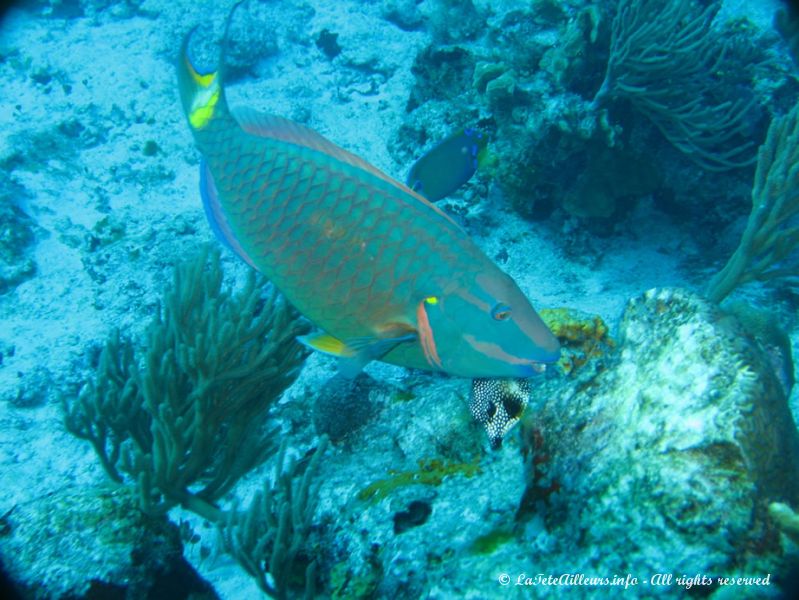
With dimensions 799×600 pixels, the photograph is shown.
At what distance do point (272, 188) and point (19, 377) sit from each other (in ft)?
14.2

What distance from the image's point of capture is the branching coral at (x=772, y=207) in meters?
3.63

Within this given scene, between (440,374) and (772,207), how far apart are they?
3.12 m

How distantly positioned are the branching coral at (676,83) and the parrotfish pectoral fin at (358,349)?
4.07 m

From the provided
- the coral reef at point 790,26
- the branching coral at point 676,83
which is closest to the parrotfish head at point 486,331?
the branching coral at point 676,83

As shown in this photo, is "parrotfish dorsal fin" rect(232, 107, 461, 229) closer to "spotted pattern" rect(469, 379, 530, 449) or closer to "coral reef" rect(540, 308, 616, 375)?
"spotted pattern" rect(469, 379, 530, 449)

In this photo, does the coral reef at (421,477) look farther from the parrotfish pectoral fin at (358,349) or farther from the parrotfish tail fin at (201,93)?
the parrotfish tail fin at (201,93)

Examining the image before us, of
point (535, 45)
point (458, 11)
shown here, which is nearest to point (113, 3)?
point (458, 11)

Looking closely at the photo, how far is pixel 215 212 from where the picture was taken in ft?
8.37

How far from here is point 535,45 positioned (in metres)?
5.16

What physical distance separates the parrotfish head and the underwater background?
0.49 metres

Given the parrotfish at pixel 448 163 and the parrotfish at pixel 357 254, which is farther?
the parrotfish at pixel 448 163

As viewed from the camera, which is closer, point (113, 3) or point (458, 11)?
point (458, 11)

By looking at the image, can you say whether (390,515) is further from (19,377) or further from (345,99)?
(345,99)

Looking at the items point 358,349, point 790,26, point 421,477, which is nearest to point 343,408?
point 421,477
